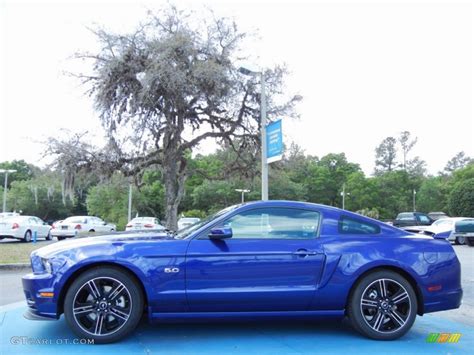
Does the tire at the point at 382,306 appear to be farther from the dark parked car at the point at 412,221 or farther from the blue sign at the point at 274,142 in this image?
the dark parked car at the point at 412,221

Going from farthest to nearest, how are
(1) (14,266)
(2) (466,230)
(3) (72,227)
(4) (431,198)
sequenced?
(4) (431,198) → (3) (72,227) → (2) (466,230) → (1) (14,266)

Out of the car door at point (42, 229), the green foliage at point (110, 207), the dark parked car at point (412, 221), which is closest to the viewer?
the car door at point (42, 229)

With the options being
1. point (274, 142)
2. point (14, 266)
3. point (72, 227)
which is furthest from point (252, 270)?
point (72, 227)

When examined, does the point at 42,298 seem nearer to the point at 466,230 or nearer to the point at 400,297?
the point at 400,297

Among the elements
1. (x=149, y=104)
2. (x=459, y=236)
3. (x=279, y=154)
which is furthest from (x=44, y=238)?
(x=459, y=236)

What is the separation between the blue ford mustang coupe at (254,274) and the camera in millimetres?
4715

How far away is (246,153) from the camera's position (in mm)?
19797

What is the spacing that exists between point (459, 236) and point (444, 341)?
20755mm

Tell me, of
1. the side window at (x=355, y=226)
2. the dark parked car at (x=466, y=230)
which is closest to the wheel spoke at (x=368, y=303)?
the side window at (x=355, y=226)

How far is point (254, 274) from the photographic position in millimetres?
4832

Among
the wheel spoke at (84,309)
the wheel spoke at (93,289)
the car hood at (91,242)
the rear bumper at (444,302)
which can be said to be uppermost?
the car hood at (91,242)

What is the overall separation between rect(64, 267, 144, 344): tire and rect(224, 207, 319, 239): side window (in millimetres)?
1221

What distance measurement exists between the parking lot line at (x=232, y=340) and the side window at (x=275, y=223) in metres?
1.08

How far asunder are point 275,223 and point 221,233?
673 mm
